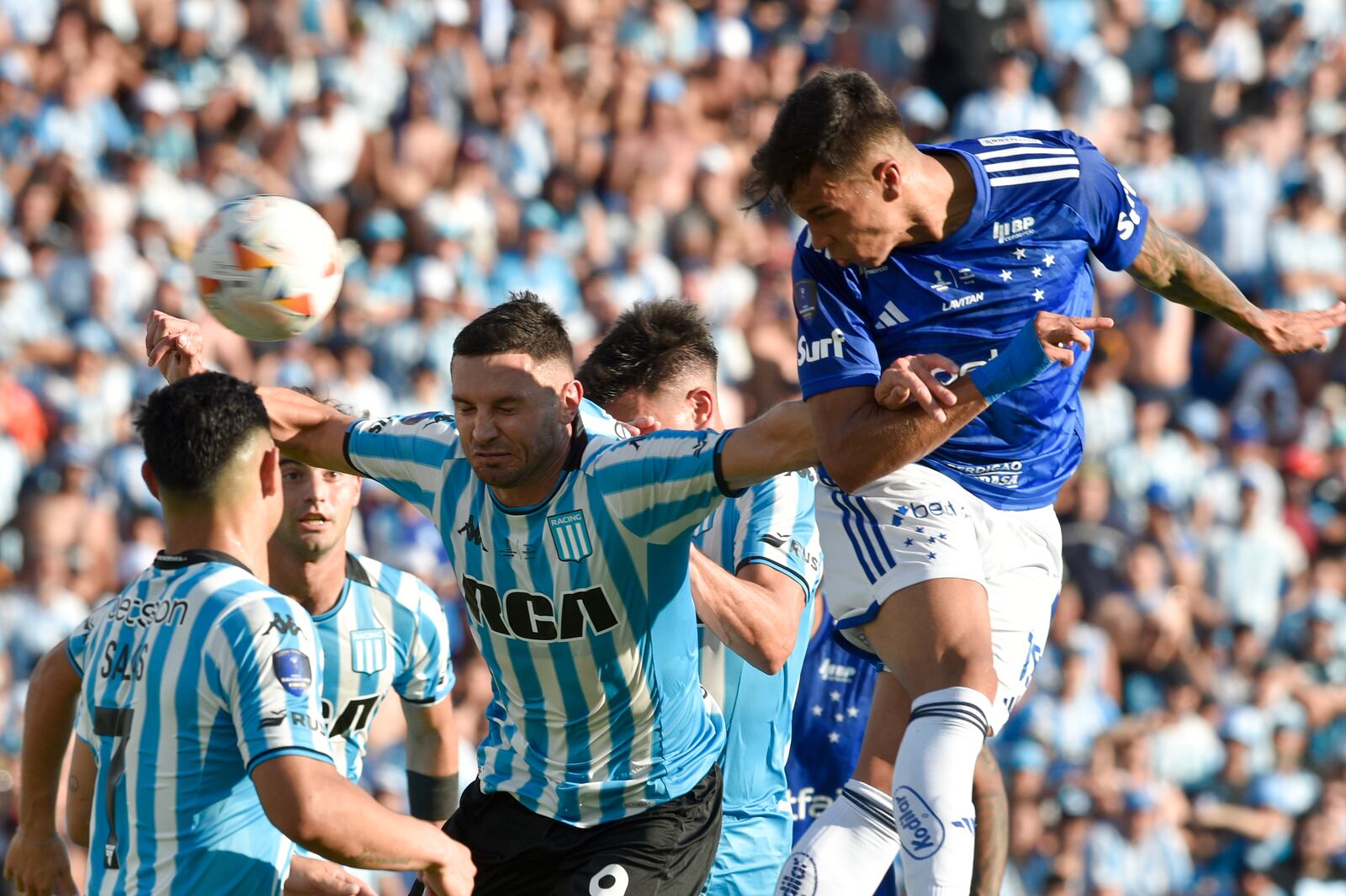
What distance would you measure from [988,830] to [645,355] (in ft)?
6.95

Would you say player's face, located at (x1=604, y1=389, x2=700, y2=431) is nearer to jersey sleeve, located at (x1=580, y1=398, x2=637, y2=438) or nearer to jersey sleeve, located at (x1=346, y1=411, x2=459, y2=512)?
jersey sleeve, located at (x1=580, y1=398, x2=637, y2=438)

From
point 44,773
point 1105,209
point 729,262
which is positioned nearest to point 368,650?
point 44,773

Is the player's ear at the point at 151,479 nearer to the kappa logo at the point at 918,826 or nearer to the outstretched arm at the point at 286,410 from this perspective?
the outstretched arm at the point at 286,410

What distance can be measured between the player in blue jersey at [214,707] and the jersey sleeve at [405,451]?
66 cm

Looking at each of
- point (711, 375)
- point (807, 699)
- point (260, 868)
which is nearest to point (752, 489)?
point (711, 375)

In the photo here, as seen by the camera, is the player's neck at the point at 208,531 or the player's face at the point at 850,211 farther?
the player's face at the point at 850,211

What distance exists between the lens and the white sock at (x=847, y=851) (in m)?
5.58

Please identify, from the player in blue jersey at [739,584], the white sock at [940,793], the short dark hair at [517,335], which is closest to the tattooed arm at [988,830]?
the player in blue jersey at [739,584]

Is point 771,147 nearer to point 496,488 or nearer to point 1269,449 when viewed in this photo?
point 496,488

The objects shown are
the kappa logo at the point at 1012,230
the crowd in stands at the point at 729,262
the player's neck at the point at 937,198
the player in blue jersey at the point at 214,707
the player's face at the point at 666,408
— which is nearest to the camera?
the player in blue jersey at the point at 214,707

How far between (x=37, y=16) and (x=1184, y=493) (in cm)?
1004

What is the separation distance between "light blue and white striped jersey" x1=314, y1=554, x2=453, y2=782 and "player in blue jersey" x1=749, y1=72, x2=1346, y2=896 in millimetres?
1859

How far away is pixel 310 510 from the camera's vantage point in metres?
6.62

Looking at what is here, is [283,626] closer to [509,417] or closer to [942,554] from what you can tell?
[509,417]
